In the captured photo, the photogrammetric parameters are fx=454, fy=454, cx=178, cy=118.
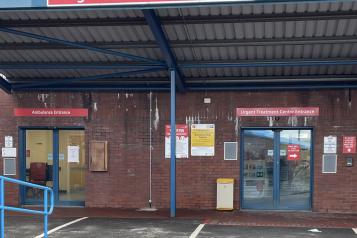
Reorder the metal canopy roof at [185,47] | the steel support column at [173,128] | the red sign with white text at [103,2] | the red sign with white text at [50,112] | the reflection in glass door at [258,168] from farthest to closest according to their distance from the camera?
the red sign with white text at [50,112] → the reflection in glass door at [258,168] → the steel support column at [173,128] → the metal canopy roof at [185,47] → the red sign with white text at [103,2]

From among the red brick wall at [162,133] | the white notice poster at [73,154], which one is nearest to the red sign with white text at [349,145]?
the red brick wall at [162,133]

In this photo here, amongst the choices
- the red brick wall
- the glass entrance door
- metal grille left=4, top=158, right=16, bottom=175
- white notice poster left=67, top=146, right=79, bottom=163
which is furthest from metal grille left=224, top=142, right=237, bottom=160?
metal grille left=4, top=158, right=16, bottom=175

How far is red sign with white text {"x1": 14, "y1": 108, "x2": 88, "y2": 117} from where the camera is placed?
11.8 meters

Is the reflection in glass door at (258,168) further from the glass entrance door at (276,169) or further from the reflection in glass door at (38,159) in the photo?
the reflection in glass door at (38,159)

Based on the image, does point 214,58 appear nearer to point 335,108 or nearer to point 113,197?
point 335,108

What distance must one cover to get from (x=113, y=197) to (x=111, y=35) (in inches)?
174

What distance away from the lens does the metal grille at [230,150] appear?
11.3 metres

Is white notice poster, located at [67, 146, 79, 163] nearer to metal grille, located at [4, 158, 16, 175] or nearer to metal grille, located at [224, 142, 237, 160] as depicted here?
metal grille, located at [4, 158, 16, 175]

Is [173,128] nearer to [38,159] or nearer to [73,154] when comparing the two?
[73,154]

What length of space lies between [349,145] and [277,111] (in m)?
1.89

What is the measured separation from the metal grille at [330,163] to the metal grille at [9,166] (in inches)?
311

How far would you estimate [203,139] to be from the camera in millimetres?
11414

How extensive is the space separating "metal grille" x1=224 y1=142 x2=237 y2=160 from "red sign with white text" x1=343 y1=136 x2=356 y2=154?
2.64 m

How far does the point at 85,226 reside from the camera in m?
9.23
